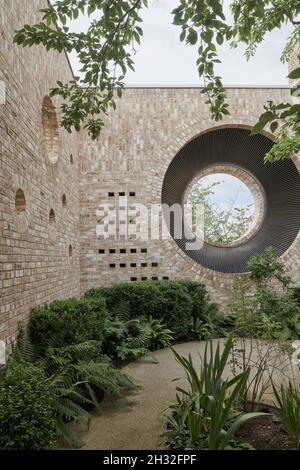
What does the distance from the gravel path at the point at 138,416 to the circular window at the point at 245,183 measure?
13.2 ft

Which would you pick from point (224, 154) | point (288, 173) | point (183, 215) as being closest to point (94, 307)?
point (183, 215)

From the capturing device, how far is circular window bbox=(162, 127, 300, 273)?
25.4 ft

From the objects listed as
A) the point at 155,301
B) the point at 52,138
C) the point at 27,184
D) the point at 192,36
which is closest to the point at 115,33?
the point at 192,36

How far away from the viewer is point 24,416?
1909mm

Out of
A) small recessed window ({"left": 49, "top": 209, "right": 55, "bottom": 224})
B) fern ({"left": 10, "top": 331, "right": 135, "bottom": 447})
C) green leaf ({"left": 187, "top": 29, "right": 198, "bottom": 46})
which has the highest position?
green leaf ({"left": 187, "top": 29, "right": 198, "bottom": 46})

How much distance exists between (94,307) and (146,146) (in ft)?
14.0

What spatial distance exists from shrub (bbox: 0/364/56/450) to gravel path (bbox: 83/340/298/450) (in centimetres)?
63

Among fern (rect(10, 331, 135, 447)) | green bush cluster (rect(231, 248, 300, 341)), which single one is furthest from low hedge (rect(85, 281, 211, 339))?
fern (rect(10, 331, 135, 447))

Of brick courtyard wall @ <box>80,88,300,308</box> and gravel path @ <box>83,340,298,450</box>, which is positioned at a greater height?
brick courtyard wall @ <box>80,88,300,308</box>

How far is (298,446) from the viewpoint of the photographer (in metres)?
2.16

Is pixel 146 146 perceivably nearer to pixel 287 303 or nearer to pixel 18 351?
pixel 287 303

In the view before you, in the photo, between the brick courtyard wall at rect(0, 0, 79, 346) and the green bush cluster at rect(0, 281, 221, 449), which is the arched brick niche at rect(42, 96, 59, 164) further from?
the green bush cluster at rect(0, 281, 221, 449)

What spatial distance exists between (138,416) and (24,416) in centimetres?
131

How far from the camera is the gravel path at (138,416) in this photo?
2.47m
